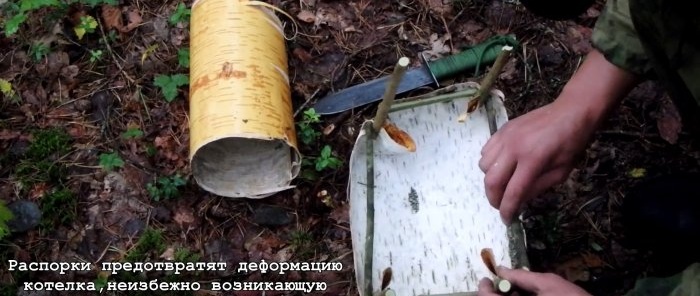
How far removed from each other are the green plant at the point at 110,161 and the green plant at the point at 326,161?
2.26 ft

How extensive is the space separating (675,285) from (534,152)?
39 cm

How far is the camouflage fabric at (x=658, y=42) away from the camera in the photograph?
4.11 ft

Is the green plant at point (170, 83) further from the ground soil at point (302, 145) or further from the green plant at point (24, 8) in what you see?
the green plant at point (24, 8)

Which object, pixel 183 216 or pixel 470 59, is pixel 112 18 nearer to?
pixel 183 216

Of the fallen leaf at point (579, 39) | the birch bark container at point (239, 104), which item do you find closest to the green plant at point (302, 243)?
the birch bark container at point (239, 104)

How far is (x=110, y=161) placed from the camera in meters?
2.31

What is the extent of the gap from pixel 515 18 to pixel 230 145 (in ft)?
3.91

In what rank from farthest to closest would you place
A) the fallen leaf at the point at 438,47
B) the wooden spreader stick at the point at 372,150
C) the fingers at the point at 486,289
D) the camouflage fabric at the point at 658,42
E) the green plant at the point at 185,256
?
the fallen leaf at the point at 438,47 < the green plant at the point at 185,256 < the wooden spreader stick at the point at 372,150 < the fingers at the point at 486,289 < the camouflage fabric at the point at 658,42

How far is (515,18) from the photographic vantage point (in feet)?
8.39

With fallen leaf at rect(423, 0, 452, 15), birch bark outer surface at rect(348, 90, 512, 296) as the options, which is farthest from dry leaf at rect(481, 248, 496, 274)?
fallen leaf at rect(423, 0, 452, 15)

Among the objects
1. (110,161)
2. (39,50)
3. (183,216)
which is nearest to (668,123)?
(183,216)

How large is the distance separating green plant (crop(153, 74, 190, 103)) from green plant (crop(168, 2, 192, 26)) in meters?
0.27

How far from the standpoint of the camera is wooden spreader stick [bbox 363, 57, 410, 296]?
67.6 inches

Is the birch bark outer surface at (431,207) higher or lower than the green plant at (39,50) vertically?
lower
